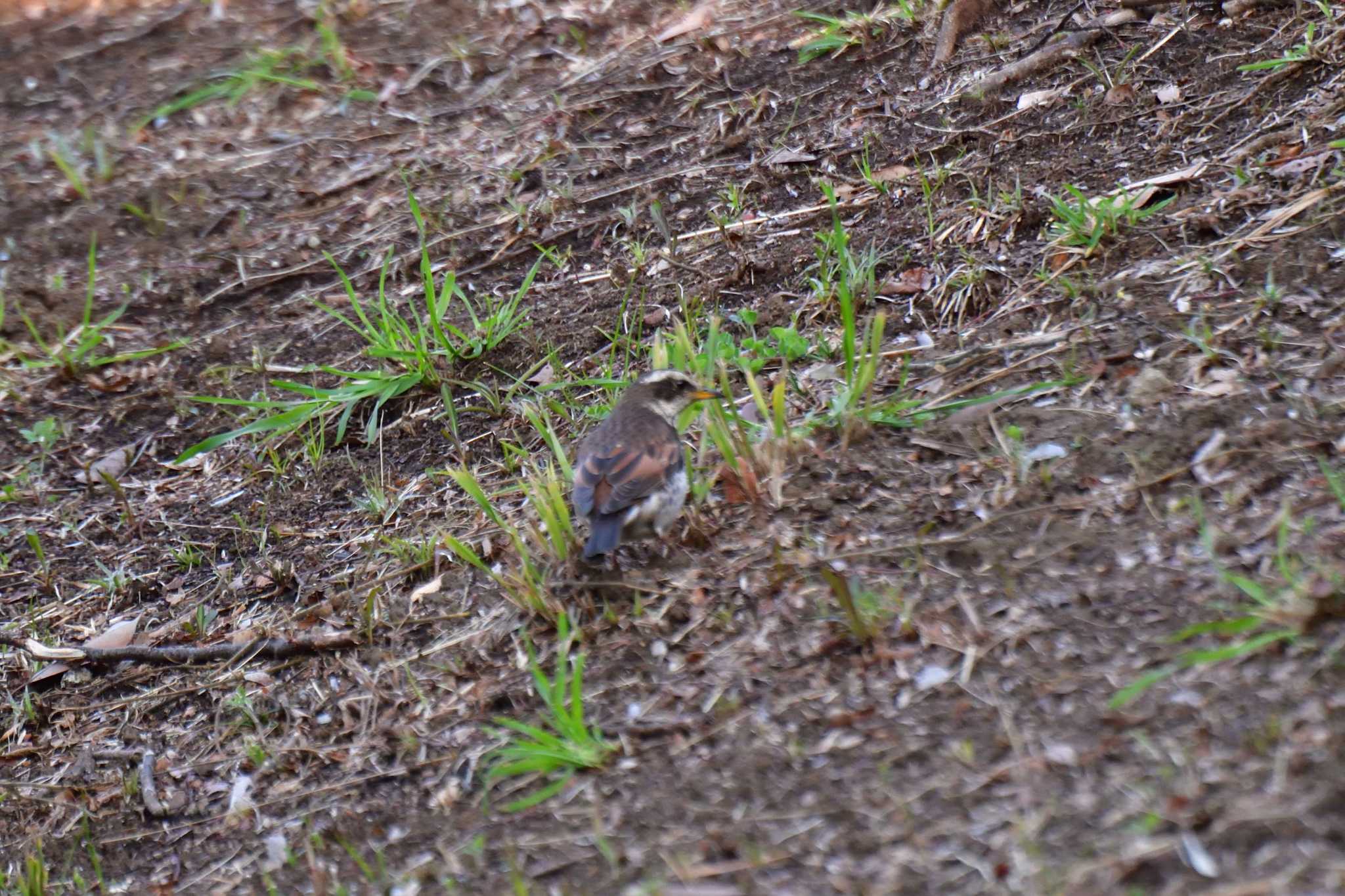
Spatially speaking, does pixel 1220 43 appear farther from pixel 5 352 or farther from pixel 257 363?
pixel 5 352

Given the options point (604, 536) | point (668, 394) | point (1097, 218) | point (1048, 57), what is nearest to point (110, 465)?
point (668, 394)

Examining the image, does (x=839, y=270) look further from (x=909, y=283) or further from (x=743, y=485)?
(x=743, y=485)

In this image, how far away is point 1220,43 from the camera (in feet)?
18.8

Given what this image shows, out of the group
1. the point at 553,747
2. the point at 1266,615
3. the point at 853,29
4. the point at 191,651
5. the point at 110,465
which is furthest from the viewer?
the point at 853,29

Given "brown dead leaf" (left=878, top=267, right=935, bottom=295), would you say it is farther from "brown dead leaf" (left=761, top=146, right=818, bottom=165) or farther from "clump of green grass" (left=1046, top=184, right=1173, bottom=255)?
"brown dead leaf" (left=761, top=146, right=818, bottom=165)

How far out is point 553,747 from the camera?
3.63m

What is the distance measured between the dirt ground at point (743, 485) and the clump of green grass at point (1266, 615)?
2cm

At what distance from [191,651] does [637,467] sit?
1.94 m

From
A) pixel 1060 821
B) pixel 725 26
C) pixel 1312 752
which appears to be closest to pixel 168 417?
pixel 725 26

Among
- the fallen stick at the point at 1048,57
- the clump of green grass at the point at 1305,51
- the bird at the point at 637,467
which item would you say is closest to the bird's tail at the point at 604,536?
the bird at the point at 637,467

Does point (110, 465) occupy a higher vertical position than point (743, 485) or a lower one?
lower

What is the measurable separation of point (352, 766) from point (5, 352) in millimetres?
4039

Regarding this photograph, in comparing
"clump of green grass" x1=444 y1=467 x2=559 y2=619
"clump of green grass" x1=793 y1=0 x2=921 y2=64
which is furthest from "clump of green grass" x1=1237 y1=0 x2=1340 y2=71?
"clump of green grass" x1=444 y1=467 x2=559 y2=619

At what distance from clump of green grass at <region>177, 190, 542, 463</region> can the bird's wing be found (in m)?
1.51
